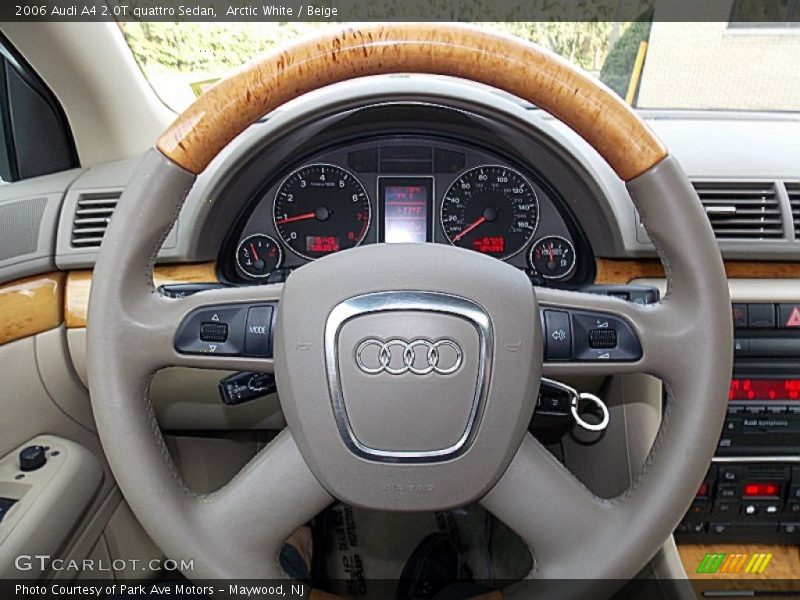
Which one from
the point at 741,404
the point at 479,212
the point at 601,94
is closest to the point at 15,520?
the point at 479,212

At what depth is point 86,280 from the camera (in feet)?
4.48

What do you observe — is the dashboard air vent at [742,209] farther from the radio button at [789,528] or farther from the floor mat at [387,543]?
the floor mat at [387,543]

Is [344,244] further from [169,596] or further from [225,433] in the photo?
[169,596]

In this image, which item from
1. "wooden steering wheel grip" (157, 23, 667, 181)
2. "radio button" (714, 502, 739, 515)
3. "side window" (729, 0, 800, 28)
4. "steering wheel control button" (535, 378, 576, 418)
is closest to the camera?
"wooden steering wheel grip" (157, 23, 667, 181)

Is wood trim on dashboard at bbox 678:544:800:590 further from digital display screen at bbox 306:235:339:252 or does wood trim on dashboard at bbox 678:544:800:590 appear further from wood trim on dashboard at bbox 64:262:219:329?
wood trim on dashboard at bbox 64:262:219:329

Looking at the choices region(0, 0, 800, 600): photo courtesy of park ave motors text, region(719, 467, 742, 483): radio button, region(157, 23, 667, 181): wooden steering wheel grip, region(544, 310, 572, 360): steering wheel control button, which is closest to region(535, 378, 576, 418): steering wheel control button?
region(0, 0, 800, 600): photo courtesy of park ave motors text

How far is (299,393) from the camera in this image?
765 millimetres

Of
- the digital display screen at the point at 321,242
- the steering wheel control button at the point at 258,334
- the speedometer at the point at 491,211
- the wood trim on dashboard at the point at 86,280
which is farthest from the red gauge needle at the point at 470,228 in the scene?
the steering wheel control button at the point at 258,334

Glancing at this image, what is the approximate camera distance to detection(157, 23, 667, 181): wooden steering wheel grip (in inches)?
28.0

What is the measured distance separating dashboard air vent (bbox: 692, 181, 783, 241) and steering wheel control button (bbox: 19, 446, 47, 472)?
1352mm

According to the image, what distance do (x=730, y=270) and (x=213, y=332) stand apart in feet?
3.32

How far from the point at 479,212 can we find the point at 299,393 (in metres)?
0.79

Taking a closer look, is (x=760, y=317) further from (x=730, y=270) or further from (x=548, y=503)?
(x=548, y=503)

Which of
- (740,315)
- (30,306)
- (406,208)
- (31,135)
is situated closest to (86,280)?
(30,306)
